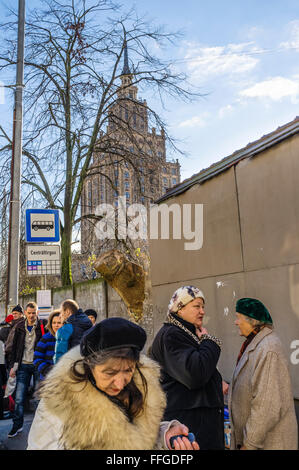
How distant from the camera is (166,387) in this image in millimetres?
2896

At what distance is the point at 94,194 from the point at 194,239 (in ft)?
32.3

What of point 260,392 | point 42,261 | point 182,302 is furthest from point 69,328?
point 42,261

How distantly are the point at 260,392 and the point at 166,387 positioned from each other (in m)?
0.59

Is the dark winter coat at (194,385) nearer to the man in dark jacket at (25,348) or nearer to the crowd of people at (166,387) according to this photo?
the crowd of people at (166,387)

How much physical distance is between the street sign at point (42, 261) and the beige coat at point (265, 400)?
5159mm

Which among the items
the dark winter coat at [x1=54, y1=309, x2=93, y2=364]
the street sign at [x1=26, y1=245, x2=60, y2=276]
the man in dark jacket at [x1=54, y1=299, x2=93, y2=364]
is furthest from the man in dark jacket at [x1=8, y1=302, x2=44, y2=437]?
the dark winter coat at [x1=54, y1=309, x2=93, y2=364]

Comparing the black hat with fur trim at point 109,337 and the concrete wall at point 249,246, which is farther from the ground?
the concrete wall at point 249,246

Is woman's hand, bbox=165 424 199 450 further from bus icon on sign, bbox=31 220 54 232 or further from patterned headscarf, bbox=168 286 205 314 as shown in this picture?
bus icon on sign, bbox=31 220 54 232

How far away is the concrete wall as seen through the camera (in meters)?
4.73

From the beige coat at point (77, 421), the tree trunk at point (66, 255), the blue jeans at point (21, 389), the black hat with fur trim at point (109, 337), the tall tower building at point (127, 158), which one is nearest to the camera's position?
the beige coat at point (77, 421)

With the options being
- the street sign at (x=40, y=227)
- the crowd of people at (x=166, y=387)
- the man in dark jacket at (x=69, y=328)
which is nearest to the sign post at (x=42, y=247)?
the street sign at (x=40, y=227)

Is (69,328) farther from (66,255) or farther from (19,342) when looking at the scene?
(66,255)

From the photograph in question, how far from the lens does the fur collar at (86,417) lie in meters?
1.62

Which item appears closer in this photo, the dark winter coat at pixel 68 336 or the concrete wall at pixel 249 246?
the concrete wall at pixel 249 246
